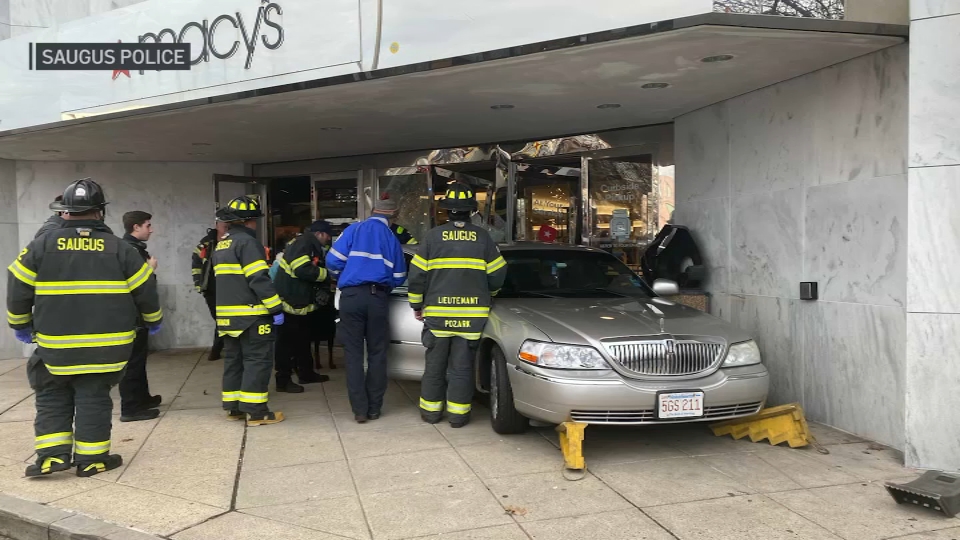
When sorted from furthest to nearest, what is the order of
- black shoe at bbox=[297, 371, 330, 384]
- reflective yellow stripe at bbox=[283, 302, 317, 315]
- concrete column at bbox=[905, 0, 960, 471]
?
black shoe at bbox=[297, 371, 330, 384] → reflective yellow stripe at bbox=[283, 302, 317, 315] → concrete column at bbox=[905, 0, 960, 471]

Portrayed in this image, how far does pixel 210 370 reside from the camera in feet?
28.3

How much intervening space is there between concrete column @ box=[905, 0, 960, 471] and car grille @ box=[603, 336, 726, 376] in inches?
51.5

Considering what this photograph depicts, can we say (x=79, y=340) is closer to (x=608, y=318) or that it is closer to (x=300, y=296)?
(x=300, y=296)

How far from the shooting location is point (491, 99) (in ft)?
22.3

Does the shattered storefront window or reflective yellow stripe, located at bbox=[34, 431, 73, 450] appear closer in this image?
the shattered storefront window

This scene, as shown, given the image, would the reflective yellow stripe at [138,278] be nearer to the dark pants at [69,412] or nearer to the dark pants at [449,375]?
the dark pants at [69,412]

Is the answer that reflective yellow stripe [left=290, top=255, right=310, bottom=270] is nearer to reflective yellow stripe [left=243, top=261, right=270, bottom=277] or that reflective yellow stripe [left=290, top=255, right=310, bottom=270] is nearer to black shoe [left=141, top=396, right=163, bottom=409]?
reflective yellow stripe [left=243, top=261, right=270, bottom=277]

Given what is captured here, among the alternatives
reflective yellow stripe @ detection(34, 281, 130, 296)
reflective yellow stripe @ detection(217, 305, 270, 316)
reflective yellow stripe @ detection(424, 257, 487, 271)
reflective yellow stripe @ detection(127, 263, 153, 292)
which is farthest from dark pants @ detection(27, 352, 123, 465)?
reflective yellow stripe @ detection(424, 257, 487, 271)

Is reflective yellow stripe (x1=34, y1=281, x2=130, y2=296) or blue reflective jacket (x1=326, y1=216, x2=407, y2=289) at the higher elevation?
blue reflective jacket (x1=326, y1=216, x2=407, y2=289)

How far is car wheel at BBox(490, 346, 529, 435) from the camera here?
5.19 m

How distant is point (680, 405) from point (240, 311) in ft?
11.5

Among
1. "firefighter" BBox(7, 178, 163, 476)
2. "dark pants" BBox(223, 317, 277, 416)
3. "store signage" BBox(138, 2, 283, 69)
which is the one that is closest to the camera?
"firefighter" BBox(7, 178, 163, 476)

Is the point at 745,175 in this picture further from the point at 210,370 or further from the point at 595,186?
the point at 210,370

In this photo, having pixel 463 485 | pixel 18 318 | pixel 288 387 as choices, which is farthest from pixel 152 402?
pixel 463 485
